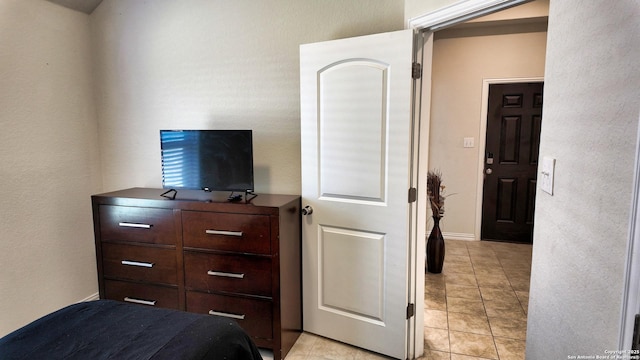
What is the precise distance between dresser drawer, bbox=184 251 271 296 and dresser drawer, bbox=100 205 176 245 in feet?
0.74

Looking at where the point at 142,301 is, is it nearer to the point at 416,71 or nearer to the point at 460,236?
the point at 416,71

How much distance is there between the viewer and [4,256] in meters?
2.32

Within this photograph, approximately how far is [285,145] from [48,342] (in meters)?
1.74

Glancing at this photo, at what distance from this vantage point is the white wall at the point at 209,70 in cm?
245

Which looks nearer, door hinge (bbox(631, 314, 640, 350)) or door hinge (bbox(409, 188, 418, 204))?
door hinge (bbox(631, 314, 640, 350))

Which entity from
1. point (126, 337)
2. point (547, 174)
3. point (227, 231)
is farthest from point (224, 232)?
point (547, 174)

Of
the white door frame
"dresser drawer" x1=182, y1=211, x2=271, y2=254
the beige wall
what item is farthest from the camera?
the beige wall

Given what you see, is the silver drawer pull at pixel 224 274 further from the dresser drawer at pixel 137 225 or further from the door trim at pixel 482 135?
the door trim at pixel 482 135

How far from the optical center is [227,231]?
219 cm

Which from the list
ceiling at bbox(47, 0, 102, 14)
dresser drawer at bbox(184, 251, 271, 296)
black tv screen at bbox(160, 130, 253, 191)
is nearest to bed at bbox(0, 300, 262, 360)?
dresser drawer at bbox(184, 251, 271, 296)

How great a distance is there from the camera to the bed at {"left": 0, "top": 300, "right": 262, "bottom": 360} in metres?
1.16

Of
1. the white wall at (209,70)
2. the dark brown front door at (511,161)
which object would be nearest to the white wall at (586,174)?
the white wall at (209,70)

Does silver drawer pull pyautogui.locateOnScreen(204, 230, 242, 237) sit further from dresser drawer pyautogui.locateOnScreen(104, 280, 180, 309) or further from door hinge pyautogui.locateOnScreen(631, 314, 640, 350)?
door hinge pyautogui.locateOnScreen(631, 314, 640, 350)

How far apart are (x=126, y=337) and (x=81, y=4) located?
2.75 m
